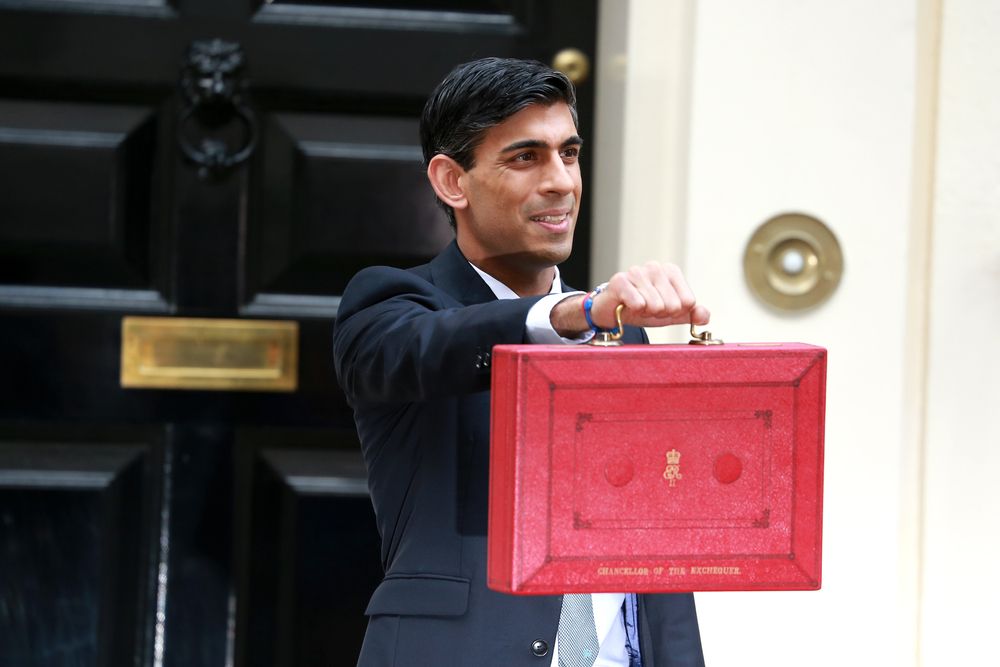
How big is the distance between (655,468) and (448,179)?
45 centimetres

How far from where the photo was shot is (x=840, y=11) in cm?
221

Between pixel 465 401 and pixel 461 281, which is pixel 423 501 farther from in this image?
pixel 461 281

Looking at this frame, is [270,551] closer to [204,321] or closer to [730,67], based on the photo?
[204,321]

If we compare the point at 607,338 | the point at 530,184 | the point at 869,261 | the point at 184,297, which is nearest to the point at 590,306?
the point at 607,338

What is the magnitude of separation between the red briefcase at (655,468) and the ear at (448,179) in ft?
1.15

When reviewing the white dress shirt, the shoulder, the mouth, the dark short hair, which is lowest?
the white dress shirt

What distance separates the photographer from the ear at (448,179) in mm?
1508

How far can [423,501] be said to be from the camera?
1.43 metres

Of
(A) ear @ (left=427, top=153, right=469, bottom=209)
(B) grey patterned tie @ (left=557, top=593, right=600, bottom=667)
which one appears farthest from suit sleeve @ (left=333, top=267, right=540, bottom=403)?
(B) grey patterned tie @ (left=557, top=593, right=600, bottom=667)

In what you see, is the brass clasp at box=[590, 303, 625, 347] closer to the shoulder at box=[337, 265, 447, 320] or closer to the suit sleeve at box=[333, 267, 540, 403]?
the suit sleeve at box=[333, 267, 540, 403]

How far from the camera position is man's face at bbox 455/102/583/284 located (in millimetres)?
1448

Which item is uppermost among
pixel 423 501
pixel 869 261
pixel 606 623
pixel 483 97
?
pixel 483 97

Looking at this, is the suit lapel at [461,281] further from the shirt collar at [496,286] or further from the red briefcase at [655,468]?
the red briefcase at [655,468]

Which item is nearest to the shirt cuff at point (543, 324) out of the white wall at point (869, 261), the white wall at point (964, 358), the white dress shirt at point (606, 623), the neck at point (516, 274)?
the white dress shirt at point (606, 623)
